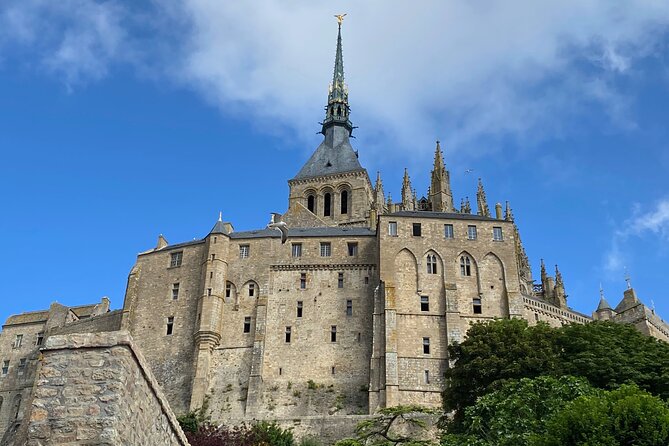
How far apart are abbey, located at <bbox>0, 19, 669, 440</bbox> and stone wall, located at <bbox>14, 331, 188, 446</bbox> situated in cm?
4109

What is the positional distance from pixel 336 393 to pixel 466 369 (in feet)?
47.9

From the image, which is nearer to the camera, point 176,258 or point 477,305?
point 477,305

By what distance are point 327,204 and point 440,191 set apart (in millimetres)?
18365

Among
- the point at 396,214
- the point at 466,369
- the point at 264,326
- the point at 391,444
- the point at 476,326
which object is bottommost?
the point at 391,444

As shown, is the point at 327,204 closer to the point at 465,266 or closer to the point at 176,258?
the point at 176,258

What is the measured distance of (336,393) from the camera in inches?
2074

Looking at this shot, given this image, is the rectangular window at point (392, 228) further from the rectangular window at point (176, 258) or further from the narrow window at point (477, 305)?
the rectangular window at point (176, 258)

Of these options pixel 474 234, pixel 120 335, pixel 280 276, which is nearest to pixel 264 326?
pixel 280 276

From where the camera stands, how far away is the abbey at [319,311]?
5244cm

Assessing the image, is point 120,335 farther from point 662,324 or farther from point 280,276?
point 662,324

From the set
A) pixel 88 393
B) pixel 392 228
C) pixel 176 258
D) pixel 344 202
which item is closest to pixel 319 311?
pixel 392 228

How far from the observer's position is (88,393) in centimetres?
928

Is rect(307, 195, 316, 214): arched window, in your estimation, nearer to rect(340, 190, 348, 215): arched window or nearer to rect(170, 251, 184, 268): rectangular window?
rect(340, 190, 348, 215): arched window

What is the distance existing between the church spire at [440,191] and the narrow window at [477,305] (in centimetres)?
1943
